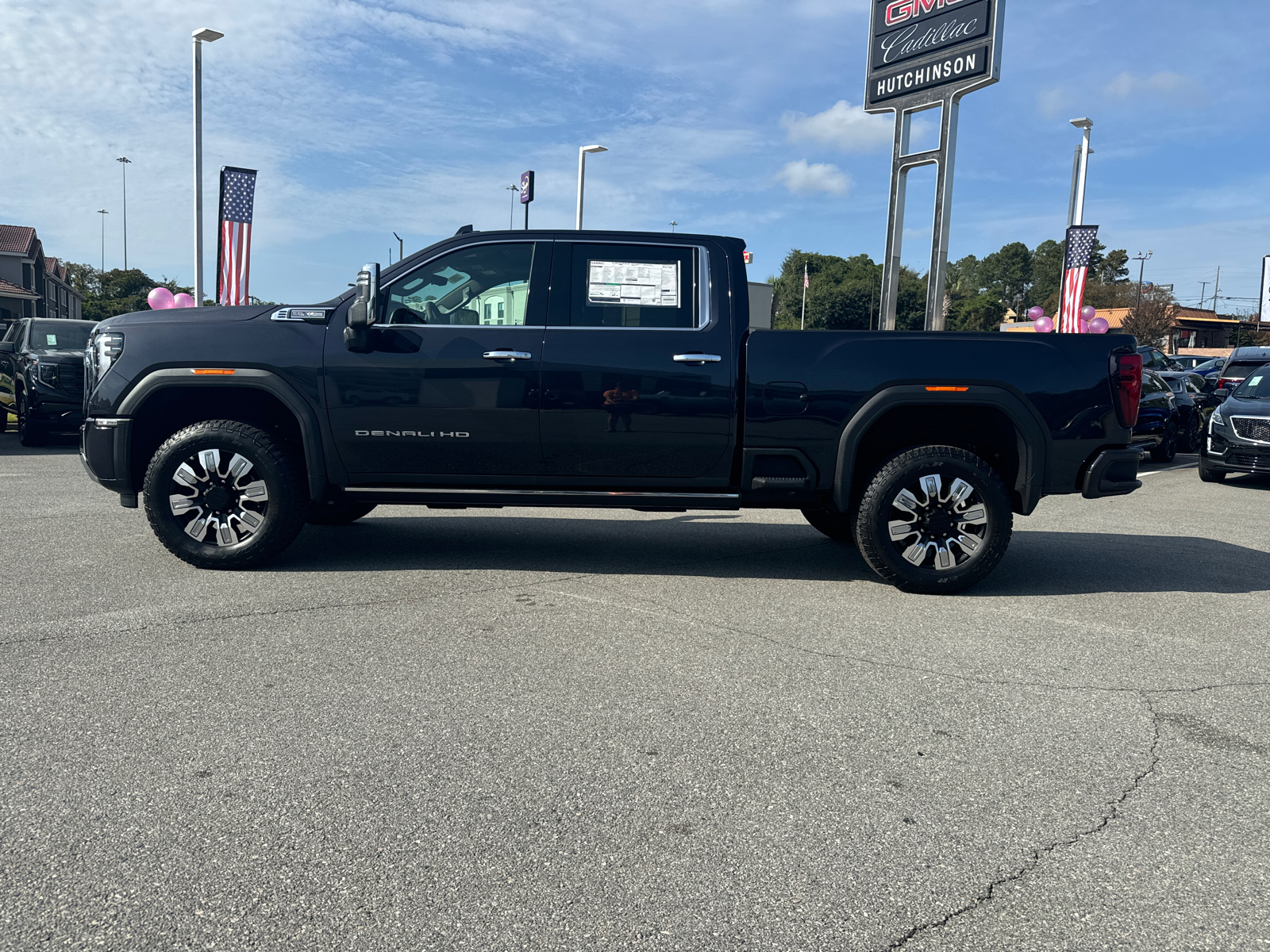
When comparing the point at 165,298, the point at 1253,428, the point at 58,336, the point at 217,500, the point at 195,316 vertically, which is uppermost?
the point at 165,298

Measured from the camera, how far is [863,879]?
8.42 ft

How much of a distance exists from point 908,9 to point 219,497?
1822 cm

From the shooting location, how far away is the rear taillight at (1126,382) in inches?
228

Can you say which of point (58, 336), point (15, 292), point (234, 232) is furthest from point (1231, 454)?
point (15, 292)

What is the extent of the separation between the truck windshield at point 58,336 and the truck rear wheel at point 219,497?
10.1 meters

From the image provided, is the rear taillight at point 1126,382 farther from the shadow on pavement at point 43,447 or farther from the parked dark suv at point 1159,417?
the shadow on pavement at point 43,447

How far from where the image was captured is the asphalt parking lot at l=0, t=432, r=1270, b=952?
240 cm

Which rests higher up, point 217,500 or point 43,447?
point 217,500

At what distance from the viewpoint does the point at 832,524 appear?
741cm

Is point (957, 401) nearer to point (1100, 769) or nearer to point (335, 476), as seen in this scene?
point (1100, 769)

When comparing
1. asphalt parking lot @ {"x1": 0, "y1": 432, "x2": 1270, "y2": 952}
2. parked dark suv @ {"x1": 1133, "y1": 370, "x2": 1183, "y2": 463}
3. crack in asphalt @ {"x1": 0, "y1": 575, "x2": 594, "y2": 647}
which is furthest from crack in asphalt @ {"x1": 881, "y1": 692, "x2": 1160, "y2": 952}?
parked dark suv @ {"x1": 1133, "y1": 370, "x2": 1183, "y2": 463}

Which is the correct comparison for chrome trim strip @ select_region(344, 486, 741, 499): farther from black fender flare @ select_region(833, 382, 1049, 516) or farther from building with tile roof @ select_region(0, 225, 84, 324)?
building with tile roof @ select_region(0, 225, 84, 324)

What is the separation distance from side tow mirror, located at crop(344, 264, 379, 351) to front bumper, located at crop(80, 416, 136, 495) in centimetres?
146

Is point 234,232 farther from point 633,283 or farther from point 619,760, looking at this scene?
point 619,760
